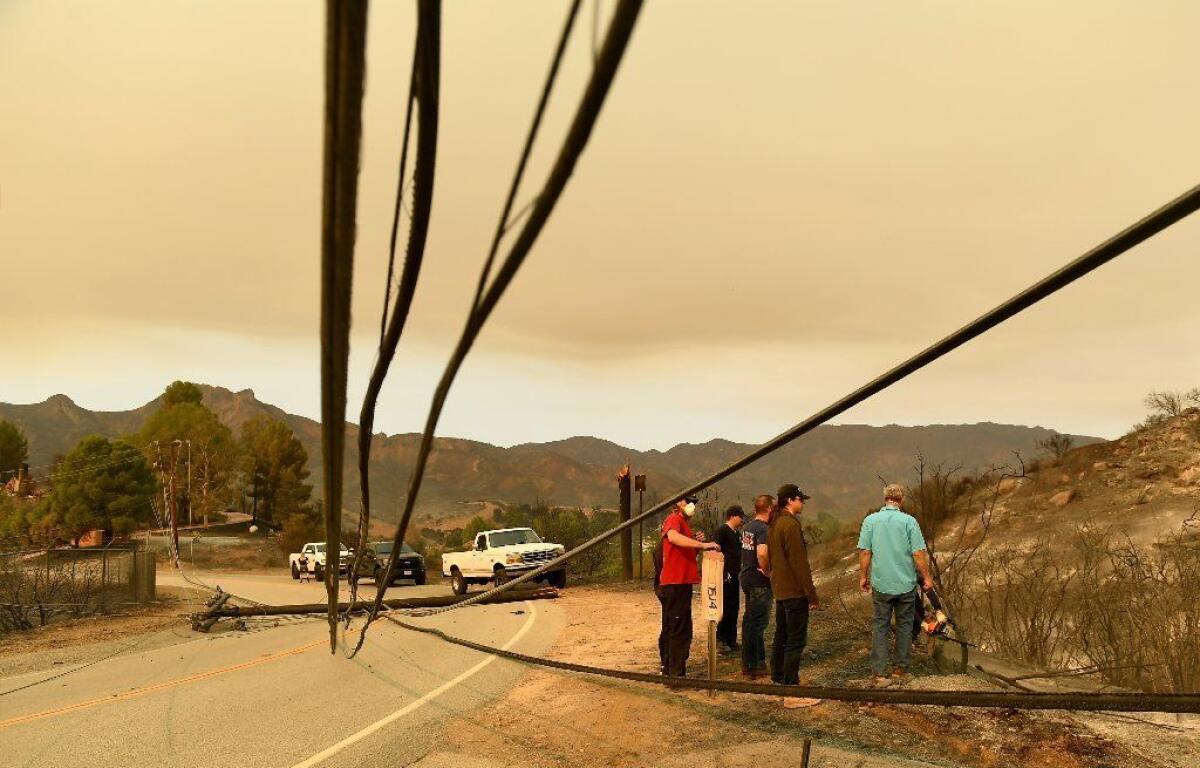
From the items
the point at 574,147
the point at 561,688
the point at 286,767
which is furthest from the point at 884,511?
the point at 574,147

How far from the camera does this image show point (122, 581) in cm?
2541

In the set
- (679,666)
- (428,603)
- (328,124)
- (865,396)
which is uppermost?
(328,124)

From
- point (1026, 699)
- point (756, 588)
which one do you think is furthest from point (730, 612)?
point (1026, 699)

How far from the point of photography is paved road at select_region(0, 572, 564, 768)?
24.8 feet

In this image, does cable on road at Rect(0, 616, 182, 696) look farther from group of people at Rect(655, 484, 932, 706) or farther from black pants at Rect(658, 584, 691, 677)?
group of people at Rect(655, 484, 932, 706)

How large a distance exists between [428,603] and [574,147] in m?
8.77

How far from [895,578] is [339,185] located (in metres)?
7.96

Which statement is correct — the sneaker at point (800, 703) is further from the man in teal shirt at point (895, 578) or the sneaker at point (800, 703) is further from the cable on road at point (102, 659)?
the cable on road at point (102, 659)

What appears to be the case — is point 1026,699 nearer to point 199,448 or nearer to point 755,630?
point 755,630

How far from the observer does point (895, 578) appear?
8.62 m

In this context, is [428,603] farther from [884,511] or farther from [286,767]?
[884,511]

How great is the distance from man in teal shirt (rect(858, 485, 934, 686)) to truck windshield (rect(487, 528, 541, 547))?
800 inches

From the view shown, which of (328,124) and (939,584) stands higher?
(328,124)

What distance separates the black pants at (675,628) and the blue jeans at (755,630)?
2.06 feet
